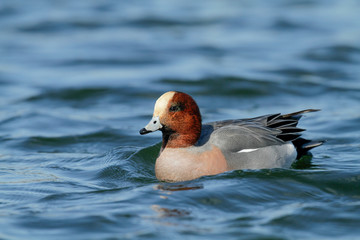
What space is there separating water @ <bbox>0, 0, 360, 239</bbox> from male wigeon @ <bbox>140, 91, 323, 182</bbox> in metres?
0.16

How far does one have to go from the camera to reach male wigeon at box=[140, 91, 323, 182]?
736cm

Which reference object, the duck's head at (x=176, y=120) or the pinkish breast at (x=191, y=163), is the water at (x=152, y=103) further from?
the duck's head at (x=176, y=120)

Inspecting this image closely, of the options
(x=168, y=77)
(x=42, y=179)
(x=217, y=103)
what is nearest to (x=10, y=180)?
(x=42, y=179)

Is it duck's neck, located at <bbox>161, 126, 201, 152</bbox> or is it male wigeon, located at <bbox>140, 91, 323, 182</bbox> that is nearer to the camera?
male wigeon, located at <bbox>140, 91, 323, 182</bbox>

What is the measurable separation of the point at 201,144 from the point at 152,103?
517cm

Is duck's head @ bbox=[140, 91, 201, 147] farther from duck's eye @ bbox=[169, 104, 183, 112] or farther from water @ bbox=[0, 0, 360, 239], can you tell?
water @ bbox=[0, 0, 360, 239]

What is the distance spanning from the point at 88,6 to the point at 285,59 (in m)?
8.41

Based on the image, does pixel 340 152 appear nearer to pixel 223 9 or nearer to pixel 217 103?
pixel 217 103

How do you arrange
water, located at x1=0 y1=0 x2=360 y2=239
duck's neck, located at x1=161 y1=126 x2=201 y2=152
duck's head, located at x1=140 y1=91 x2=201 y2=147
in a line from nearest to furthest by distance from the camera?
water, located at x1=0 y1=0 x2=360 y2=239, duck's head, located at x1=140 y1=91 x2=201 y2=147, duck's neck, located at x1=161 y1=126 x2=201 y2=152

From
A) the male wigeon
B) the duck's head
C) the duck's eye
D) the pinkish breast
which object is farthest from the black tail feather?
the duck's eye

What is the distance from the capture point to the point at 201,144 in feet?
24.7

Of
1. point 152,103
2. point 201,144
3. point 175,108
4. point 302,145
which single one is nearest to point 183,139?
point 201,144

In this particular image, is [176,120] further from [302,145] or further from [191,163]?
[302,145]

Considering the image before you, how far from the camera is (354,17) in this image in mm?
19062
